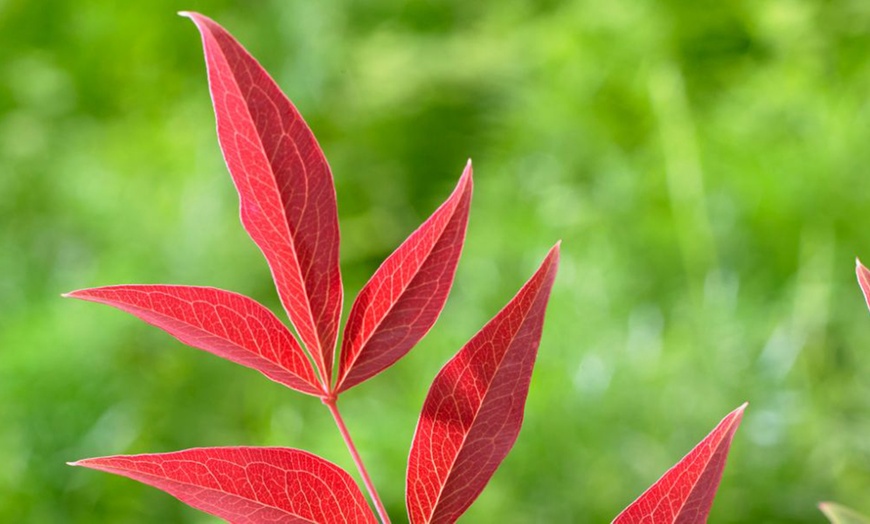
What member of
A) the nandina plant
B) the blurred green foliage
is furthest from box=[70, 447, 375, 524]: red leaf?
the blurred green foliage

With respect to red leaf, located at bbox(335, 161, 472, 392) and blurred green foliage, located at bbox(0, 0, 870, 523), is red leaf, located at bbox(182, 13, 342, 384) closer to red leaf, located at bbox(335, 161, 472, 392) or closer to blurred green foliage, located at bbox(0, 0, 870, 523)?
red leaf, located at bbox(335, 161, 472, 392)

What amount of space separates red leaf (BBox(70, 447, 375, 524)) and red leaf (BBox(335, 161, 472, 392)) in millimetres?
14

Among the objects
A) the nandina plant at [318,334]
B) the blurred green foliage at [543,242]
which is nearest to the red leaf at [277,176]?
the nandina plant at [318,334]

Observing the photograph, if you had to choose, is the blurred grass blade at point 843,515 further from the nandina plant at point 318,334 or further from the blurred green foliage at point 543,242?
the blurred green foliage at point 543,242

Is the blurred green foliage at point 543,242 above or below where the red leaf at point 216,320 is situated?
above

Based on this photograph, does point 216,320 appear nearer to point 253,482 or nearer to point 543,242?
point 253,482

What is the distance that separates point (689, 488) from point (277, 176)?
0.15 ft

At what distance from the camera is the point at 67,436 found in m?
0.67

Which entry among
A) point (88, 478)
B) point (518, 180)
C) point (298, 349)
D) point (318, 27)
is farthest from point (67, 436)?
point (298, 349)

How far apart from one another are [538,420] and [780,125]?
0.30m

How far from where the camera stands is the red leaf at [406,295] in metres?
0.09

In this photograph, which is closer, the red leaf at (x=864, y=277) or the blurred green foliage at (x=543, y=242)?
the red leaf at (x=864, y=277)

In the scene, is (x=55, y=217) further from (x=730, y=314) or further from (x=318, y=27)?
(x=730, y=314)

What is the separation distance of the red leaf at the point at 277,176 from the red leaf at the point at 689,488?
0.04m
